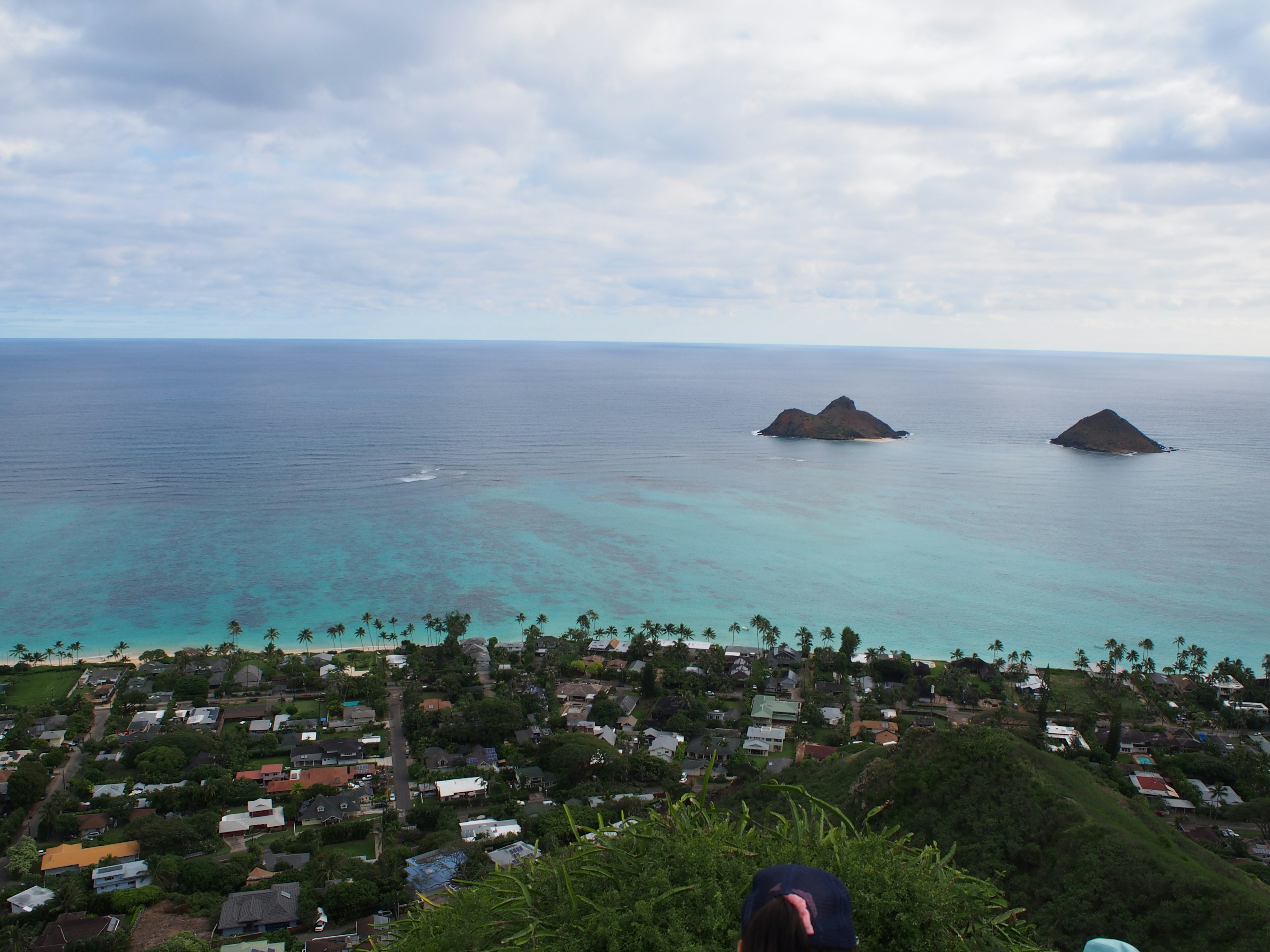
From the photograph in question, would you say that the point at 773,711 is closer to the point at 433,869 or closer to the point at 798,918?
the point at 433,869

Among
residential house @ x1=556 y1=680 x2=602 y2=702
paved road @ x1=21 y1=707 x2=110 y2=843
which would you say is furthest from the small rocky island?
paved road @ x1=21 y1=707 x2=110 y2=843

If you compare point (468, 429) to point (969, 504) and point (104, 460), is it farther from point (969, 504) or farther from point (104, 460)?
point (969, 504)

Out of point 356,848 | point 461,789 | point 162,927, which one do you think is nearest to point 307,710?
point 461,789

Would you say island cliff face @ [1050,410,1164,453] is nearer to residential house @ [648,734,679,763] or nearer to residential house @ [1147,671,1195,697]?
residential house @ [1147,671,1195,697]

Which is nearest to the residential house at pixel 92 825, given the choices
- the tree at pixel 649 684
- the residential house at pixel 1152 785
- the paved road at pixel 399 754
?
the paved road at pixel 399 754

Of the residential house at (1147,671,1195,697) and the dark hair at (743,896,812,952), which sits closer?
the dark hair at (743,896,812,952)

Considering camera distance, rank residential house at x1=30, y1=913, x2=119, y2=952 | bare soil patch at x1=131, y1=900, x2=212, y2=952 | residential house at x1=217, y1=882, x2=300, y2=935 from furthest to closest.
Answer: residential house at x1=217, y1=882, x2=300, y2=935
bare soil patch at x1=131, y1=900, x2=212, y2=952
residential house at x1=30, y1=913, x2=119, y2=952
